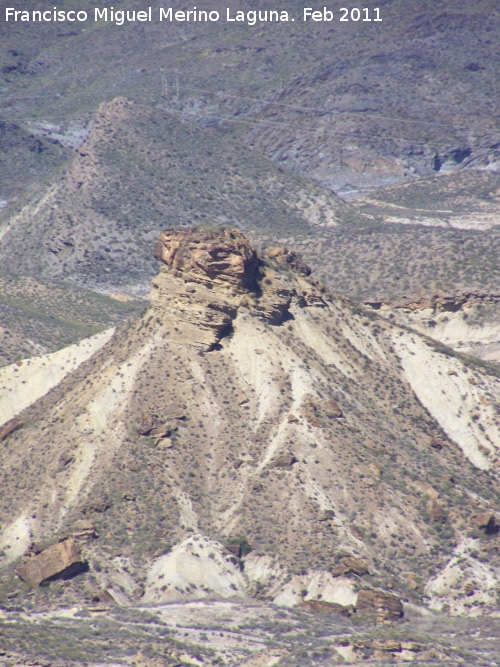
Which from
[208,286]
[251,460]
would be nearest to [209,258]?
[208,286]

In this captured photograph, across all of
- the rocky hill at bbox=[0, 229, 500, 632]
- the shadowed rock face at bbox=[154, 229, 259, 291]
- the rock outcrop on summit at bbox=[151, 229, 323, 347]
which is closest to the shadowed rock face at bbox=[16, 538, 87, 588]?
the rocky hill at bbox=[0, 229, 500, 632]

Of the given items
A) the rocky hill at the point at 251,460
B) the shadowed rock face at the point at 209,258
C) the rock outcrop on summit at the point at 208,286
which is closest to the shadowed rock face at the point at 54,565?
the rocky hill at the point at 251,460

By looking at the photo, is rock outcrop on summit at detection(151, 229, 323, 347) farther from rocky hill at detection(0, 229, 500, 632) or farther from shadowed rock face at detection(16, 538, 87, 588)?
shadowed rock face at detection(16, 538, 87, 588)

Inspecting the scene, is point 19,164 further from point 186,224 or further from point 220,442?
point 220,442

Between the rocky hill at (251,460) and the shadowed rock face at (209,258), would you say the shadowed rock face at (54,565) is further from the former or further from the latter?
the shadowed rock face at (209,258)

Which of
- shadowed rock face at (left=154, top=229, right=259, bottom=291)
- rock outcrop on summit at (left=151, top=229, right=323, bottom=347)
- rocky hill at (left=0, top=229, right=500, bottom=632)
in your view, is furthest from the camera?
shadowed rock face at (left=154, top=229, right=259, bottom=291)
